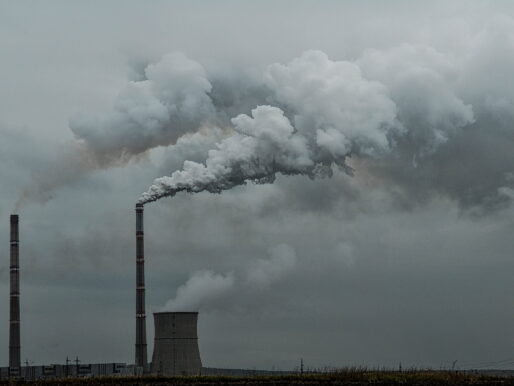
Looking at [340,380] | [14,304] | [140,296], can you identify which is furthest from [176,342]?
[340,380]

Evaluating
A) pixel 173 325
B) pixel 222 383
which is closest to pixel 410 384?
pixel 222 383

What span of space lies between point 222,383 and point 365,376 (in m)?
8.74

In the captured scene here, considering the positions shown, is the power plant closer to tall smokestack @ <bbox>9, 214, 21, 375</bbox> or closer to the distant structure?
A: the distant structure

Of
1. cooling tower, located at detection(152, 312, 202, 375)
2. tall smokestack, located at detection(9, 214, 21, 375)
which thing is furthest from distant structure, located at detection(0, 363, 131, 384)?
cooling tower, located at detection(152, 312, 202, 375)

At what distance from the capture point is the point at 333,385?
170ft

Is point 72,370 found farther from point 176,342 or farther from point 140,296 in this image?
point 176,342

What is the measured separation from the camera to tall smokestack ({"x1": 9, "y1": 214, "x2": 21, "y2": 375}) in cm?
9362

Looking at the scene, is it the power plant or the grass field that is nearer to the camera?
the grass field

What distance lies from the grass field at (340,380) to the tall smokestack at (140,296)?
33135 mm

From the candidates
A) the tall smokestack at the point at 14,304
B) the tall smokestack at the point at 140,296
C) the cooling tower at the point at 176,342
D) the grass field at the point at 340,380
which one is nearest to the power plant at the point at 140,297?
the tall smokestack at the point at 140,296

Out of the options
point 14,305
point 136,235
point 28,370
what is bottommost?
point 28,370

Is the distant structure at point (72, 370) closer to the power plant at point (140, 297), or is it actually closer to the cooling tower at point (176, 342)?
the power plant at point (140, 297)

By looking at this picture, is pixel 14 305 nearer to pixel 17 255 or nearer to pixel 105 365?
pixel 17 255

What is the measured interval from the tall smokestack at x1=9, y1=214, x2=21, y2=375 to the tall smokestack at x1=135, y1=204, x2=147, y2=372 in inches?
469
